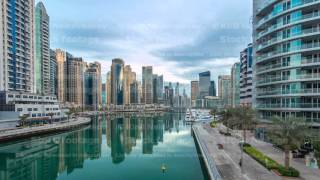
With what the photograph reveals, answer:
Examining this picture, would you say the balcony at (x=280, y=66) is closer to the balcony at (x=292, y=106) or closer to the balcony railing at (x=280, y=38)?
the balcony railing at (x=280, y=38)

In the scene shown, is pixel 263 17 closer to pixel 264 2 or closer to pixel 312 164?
pixel 264 2

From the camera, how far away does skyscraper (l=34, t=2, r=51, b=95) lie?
139000 millimetres

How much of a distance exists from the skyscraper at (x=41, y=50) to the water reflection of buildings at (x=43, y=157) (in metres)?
94.6

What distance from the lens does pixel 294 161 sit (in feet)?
90.1

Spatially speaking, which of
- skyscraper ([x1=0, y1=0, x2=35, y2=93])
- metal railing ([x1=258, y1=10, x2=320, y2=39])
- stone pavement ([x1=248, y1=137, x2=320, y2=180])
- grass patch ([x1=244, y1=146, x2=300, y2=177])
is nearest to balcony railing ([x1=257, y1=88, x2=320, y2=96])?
stone pavement ([x1=248, y1=137, x2=320, y2=180])

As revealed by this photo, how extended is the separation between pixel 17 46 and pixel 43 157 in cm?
Result: 7609

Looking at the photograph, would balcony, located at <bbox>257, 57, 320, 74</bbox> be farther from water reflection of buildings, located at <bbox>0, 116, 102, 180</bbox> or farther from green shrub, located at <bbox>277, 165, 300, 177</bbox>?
water reflection of buildings, located at <bbox>0, 116, 102, 180</bbox>

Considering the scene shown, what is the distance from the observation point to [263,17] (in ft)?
165

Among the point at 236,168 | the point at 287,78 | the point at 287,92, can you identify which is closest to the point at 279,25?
the point at 287,78

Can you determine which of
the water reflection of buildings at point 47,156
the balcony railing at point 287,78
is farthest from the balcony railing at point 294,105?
the water reflection of buildings at point 47,156

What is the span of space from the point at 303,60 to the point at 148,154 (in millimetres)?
33648

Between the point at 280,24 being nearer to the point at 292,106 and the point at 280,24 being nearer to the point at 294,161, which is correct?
the point at 292,106

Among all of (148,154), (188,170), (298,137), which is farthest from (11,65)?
(298,137)

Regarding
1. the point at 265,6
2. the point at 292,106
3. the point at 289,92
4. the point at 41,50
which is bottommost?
the point at 292,106
